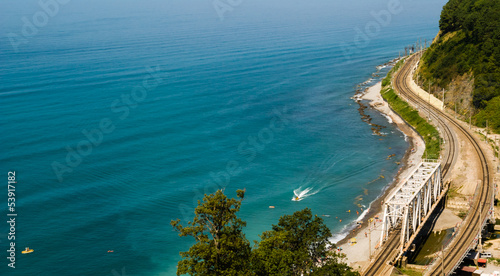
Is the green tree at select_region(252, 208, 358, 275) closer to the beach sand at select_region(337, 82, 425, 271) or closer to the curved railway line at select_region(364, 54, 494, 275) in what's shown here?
the curved railway line at select_region(364, 54, 494, 275)

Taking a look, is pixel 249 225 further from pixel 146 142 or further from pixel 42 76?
pixel 42 76

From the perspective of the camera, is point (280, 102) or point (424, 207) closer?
point (424, 207)

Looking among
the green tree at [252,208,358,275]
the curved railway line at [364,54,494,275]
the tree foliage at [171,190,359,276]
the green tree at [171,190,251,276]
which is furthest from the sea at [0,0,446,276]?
the green tree at [171,190,251,276]

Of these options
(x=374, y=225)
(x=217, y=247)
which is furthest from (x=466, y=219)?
(x=217, y=247)

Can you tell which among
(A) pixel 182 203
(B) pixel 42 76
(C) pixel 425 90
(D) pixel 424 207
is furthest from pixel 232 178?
(B) pixel 42 76

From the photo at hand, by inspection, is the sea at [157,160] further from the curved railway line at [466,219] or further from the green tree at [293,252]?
the green tree at [293,252]

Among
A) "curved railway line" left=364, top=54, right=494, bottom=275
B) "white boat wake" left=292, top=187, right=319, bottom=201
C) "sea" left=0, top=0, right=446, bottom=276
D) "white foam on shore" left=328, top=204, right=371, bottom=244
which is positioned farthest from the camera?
"white boat wake" left=292, top=187, right=319, bottom=201

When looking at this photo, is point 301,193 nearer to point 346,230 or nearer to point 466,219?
point 346,230
